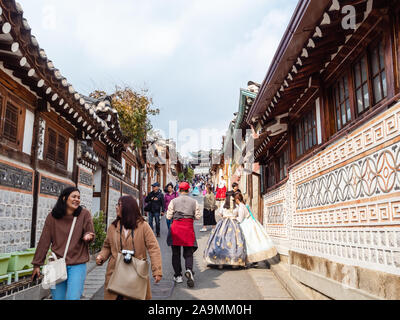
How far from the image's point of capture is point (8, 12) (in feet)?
14.7

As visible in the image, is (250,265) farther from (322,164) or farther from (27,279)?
(27,279)

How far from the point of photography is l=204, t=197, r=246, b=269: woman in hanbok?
28.5 feet

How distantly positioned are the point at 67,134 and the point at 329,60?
662 centimetres

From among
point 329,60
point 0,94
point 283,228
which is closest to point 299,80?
point 329,60

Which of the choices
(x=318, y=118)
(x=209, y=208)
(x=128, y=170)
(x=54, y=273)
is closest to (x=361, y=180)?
(x=318, y=118)

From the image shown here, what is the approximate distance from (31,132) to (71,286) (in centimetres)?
414

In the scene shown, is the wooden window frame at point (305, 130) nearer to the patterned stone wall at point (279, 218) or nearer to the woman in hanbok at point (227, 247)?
the patterned stone wall at point (279, 218)

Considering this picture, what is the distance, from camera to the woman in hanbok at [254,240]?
8875mm

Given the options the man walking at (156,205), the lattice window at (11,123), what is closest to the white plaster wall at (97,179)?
the man walking at (156,205)

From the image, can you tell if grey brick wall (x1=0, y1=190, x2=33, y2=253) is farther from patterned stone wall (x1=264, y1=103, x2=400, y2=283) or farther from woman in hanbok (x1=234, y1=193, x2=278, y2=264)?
patterned stone wall (x1=264, y1=103, x2=400, y2=283)

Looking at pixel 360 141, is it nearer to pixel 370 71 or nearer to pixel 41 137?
pixel 370 71

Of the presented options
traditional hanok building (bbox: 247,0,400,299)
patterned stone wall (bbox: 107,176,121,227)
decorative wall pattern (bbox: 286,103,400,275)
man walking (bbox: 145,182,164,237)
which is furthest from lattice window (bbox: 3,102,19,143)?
patterned stone wall (bbox: 107,176,121,227)

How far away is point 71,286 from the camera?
163 inches

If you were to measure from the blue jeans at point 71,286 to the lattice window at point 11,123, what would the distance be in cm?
315
